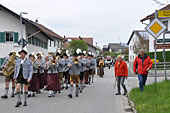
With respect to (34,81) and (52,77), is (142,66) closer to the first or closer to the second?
(52,77)

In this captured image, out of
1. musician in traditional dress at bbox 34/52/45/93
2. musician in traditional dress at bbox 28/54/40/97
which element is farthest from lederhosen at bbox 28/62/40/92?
musician in traditional dress at bbox 34/52/45/93

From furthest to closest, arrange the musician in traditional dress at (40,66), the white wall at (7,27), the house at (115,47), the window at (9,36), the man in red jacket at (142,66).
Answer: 1. the house at (115,47)
2. the window at (9,36)
3. the white wall at (7,27)
4. the musician in traditional dress at (40,66)
5. the man in red jacket at (142,66)

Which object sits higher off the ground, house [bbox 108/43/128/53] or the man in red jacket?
house [bbox 108/43/128/53]

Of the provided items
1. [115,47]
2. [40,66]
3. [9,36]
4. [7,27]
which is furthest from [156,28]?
[115,47]

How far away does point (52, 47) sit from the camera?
5372 cm

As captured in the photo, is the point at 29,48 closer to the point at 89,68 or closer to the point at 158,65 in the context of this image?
the point at 158,65

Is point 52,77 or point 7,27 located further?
point 7,27

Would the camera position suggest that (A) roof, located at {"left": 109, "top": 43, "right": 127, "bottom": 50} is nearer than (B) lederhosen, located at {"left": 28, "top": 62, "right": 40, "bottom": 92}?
No

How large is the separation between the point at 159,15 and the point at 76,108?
18.7ft

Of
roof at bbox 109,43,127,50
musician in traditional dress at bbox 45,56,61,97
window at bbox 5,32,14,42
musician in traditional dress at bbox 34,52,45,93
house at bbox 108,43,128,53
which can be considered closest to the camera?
musician in traditional dress at bbox 45,56,61,97

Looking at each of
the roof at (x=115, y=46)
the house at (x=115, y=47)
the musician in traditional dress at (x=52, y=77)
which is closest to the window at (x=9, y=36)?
the musician in traditional dress at (x=52, y=77)

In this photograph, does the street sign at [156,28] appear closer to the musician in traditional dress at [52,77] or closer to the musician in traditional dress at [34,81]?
the musician in traditional dress at [52,77]

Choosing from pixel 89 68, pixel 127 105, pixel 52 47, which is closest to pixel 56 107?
pixel 127 105

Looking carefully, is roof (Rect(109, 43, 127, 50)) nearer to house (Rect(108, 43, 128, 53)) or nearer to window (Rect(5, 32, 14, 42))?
house (Rect(108, 43, 128, 53))
